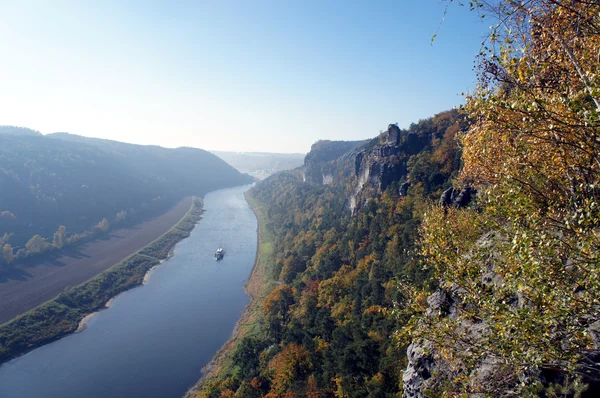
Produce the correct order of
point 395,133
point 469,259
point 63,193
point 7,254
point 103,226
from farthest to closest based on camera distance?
1. point 63,193
2. point 103,226
3. point 395,133
4. point 7,254
5. point 469,259

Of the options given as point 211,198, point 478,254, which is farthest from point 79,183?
point 478,254

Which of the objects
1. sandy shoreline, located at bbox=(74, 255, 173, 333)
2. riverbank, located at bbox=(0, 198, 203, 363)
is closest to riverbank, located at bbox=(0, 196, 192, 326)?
riverbank, located at bbox=(0, 198, 203, 363)

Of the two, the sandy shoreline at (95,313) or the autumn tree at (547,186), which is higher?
the autumn tree at (547,186)

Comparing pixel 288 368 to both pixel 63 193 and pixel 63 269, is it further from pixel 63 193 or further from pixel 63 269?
pixel 63 193

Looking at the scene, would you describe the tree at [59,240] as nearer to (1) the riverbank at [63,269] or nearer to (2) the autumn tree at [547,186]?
(1) the riverbank at [63,269]

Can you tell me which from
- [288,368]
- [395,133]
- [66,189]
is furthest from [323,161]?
[288,368]

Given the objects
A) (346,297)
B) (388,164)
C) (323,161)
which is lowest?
(346,297)

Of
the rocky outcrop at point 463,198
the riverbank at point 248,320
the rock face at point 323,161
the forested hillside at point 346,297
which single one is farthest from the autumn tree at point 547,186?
the rock face at point 323,161

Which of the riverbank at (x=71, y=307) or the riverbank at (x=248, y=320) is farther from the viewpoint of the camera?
the riverbank at (x=71, y=307)
